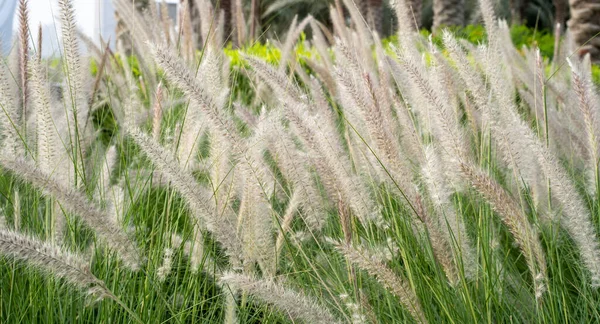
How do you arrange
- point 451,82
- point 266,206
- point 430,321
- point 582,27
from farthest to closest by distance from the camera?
point 582,27 → point 451,82 → point 266,206 → point 430,321

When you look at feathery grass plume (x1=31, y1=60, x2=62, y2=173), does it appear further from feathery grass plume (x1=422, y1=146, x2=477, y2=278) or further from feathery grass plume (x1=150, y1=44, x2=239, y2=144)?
feathery grass plume (x1=422, y1=146, x2=477, y2=278)

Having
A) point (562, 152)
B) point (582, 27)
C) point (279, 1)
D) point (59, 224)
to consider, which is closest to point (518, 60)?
point (562, 152)

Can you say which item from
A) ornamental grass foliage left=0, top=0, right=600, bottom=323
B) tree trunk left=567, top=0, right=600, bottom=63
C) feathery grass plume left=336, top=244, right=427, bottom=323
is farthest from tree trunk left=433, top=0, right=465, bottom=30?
feathery grass plume left=336, top=244, right=427, bottom=323

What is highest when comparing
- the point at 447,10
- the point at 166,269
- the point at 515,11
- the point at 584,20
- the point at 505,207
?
the point at 505,207

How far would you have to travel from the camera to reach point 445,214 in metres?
1.63

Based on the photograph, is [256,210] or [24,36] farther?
[24,36]

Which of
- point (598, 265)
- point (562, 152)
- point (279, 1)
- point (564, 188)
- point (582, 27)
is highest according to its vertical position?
point (564, 188)

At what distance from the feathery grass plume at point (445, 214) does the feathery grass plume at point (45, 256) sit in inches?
26.3

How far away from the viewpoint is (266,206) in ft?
5.58

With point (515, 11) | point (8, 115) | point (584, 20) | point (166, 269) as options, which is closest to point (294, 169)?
point (166, 269)

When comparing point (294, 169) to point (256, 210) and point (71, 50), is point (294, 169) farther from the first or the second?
point (71, 50)

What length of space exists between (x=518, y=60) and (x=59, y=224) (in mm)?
1965

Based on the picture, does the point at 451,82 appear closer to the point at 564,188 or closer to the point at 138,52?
the point at 564,188

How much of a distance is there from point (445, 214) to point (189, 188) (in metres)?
0.59
